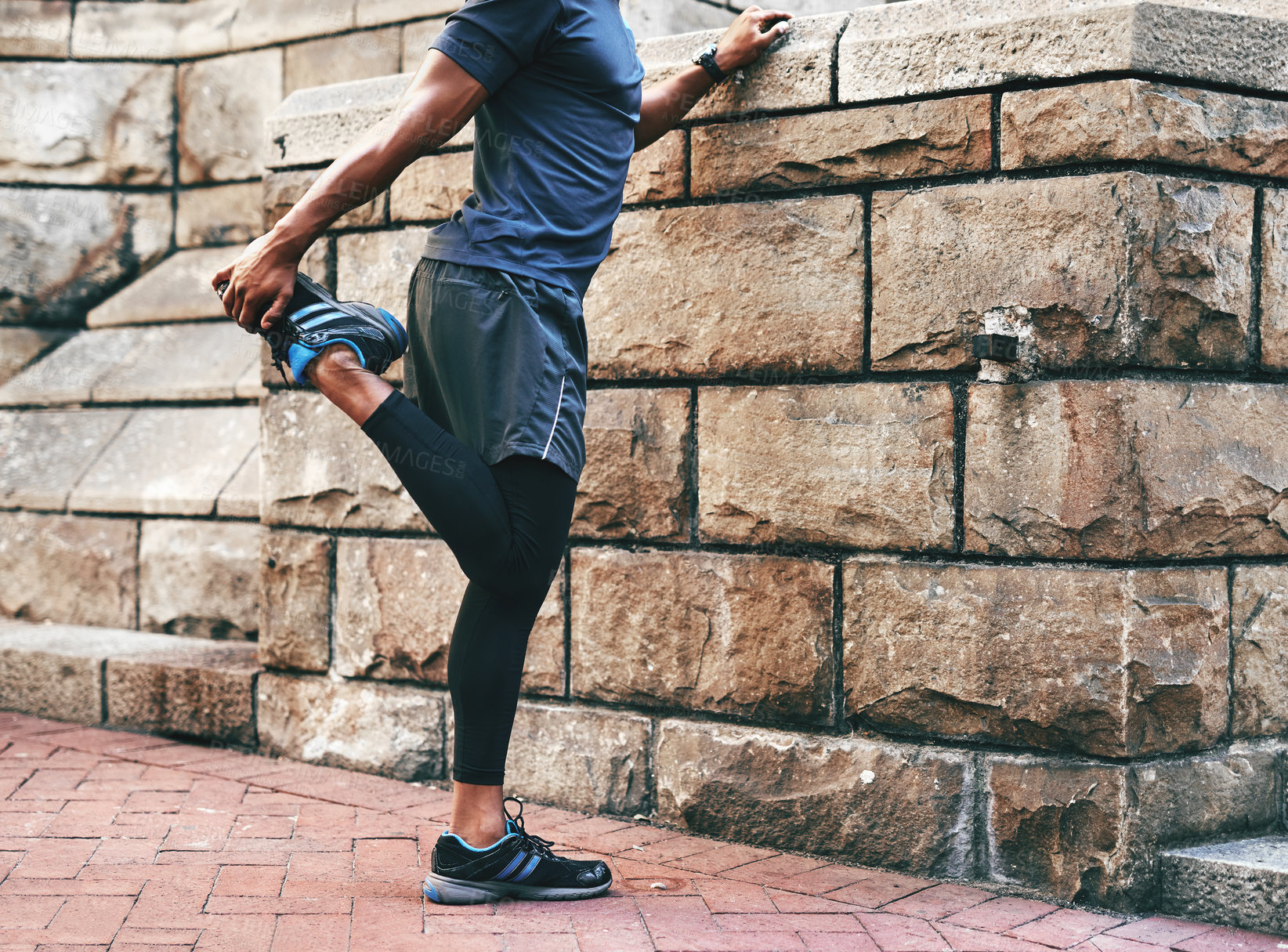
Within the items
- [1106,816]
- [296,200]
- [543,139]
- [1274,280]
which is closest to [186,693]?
[296,200]

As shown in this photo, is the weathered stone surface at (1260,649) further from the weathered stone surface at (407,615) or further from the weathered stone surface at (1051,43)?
the weathered stone surface at (407,615)

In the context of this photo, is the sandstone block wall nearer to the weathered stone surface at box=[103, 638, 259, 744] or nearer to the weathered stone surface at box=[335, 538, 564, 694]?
the weathered stone surface at box=[335, 538, 564, 694]

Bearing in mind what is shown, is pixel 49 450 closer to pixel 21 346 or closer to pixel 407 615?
pixel 21 346

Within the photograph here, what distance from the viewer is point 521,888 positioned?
109 inches

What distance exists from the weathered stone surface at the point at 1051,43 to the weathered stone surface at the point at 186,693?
2760mm

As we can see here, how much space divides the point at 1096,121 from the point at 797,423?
1.01 metres

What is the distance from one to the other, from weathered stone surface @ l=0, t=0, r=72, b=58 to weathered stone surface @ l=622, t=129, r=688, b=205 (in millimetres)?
4179

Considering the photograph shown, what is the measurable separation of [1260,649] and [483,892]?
196cm

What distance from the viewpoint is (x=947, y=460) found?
10.1 ft

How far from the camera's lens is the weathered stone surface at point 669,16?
15.4 feet

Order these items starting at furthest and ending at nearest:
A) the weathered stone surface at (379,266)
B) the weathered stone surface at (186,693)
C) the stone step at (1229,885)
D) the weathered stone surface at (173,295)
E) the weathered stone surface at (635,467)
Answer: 1. the weathered stone surface at (173,295)
2. the weathered stone surface at (186,693)
3. the weathered stone surface at (379,266)
4. the weathered stone surface at (635,467)
5. the stone step at (1229,885)

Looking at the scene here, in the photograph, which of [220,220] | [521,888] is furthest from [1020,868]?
[220,220]

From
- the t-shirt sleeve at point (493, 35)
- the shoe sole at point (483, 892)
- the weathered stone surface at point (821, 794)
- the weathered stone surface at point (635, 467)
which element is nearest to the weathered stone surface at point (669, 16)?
the weathered stone surface at point (635, 467)

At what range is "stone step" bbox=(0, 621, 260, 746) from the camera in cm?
428
